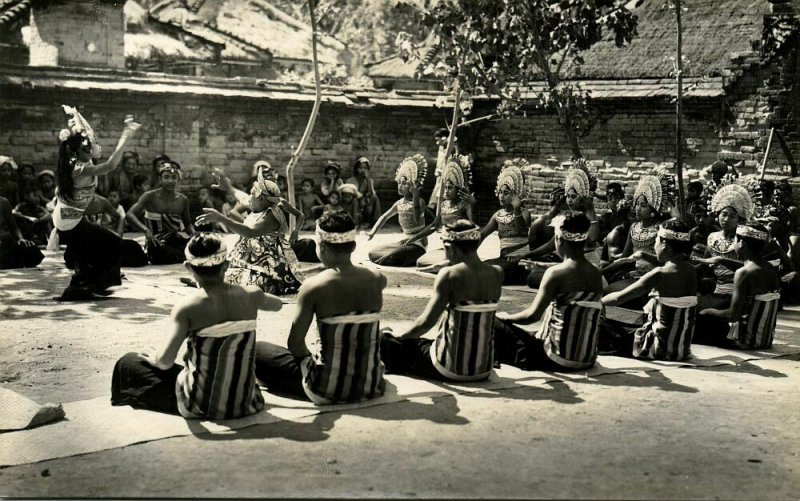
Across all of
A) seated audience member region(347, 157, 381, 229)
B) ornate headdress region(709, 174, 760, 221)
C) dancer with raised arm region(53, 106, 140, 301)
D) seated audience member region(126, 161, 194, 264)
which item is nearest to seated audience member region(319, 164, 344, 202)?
seated audience member region(347, 157, 381, 229)

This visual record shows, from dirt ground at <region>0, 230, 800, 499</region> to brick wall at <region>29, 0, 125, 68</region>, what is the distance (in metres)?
11.0

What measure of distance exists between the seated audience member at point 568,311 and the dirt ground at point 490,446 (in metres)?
0.21

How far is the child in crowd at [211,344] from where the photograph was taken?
513 cm

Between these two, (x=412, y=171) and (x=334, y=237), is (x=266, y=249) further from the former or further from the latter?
(x=334, y=237)

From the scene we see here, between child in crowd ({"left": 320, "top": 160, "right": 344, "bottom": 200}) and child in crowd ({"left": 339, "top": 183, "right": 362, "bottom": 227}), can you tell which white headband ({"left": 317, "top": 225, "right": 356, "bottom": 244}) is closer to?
child in crowd ({"left": 339, "top": 183, "right": 362, "bottom": 227})

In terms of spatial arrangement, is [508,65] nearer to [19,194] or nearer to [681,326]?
[681,326]

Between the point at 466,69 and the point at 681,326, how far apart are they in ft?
18.4

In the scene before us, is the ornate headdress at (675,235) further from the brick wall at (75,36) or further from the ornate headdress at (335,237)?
the brick wall at (75,36)

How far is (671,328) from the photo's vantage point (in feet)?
23.1

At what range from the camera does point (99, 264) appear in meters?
9.34

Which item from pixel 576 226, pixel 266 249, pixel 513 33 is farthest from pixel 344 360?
pixel 513 33

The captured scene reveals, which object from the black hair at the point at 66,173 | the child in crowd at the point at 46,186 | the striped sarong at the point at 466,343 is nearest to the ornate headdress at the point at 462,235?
the striped sarong at the point at 466,343

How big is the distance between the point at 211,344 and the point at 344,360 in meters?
0.81

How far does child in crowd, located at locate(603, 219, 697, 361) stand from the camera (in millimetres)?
6984
